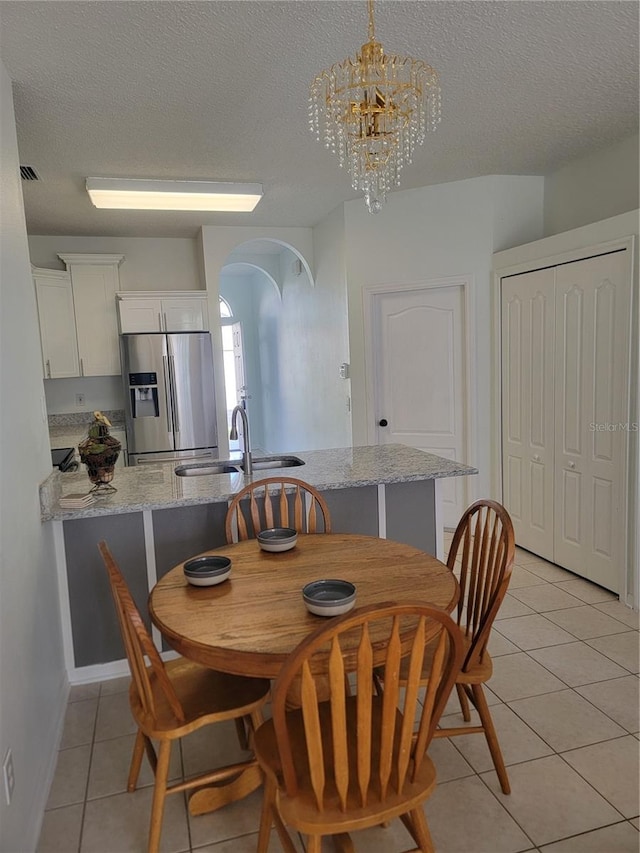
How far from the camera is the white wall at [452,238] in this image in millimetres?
4289

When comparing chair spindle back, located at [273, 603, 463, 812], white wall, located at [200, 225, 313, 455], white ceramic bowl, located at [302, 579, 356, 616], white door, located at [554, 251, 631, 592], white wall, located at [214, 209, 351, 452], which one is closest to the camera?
chair spindle back, located at [273, 603, 463, 812]

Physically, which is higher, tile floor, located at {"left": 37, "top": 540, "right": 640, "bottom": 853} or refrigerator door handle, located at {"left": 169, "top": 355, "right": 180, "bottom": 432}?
refrigerator door handle, located at {"left": 169, "top": 355, "right": 180, "bottom": 432}

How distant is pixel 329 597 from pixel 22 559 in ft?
3.55

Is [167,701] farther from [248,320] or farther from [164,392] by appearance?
[248,320]

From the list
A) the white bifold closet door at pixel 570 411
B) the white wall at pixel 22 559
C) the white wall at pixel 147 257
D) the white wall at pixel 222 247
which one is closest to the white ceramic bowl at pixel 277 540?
the white wall at pixel 22 559

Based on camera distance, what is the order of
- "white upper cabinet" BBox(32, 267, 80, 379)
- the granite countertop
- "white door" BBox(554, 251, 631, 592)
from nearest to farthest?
the granite countertop, "white door" BBox(554, 251, 631, 592), "white upper cabinet" BBox(32, 267, 80, 379)

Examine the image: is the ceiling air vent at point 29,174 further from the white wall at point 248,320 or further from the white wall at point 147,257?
the white wall at point 248,320

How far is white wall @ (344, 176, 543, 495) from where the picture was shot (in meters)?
4.29

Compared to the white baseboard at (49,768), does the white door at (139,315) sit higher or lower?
higher

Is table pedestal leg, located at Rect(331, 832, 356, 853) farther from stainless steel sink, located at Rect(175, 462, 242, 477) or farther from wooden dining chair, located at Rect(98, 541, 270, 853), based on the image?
stainless steel sink, located at Rect(175, 462, 242, 477)

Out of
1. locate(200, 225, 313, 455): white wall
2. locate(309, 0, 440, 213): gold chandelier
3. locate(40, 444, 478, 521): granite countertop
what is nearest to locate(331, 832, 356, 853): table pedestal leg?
locate(40, 444, 478, 521): granite countertop

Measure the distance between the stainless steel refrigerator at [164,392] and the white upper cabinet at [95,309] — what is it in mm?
328

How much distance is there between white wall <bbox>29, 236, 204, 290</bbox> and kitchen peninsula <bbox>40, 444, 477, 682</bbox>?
121 inches

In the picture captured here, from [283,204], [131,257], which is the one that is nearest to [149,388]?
[131,257]
